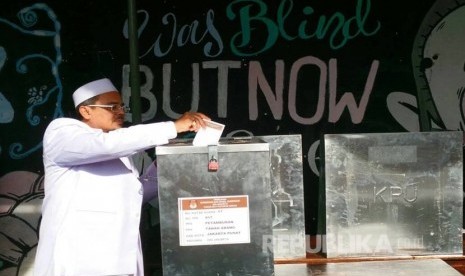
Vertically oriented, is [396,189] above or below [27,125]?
below

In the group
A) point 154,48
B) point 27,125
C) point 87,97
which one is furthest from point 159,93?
point 87,97

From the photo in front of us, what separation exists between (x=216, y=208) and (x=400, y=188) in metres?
1.12

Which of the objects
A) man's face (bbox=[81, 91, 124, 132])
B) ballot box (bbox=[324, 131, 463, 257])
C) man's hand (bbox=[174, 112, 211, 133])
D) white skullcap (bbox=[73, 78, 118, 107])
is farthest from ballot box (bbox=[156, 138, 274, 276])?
ballot box (bbox=[324, 131, 463, 257])

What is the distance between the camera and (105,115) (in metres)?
3.17

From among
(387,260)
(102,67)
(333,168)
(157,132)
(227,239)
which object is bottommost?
(387,260)

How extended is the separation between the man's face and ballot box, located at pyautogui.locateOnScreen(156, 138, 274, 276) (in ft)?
1.54

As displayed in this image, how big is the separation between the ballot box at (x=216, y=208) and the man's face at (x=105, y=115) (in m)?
0.47

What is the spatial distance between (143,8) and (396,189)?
2275 millimetres

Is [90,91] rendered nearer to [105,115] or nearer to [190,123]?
[105,115]

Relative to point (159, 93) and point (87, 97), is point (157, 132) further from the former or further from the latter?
point (159, 93)

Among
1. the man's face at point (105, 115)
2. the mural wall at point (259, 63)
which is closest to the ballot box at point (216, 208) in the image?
the man's face at point (105, 115)

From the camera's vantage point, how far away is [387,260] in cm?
340

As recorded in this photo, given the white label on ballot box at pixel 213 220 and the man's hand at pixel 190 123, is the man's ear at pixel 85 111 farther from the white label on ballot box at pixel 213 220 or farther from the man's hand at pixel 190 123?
the white label on ballot box at pixel 213 220

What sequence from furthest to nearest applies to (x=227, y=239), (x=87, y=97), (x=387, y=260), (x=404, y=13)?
(x=404, y=13), (x=387, y=260), (x=87, y=97), (x=227, y=239)
